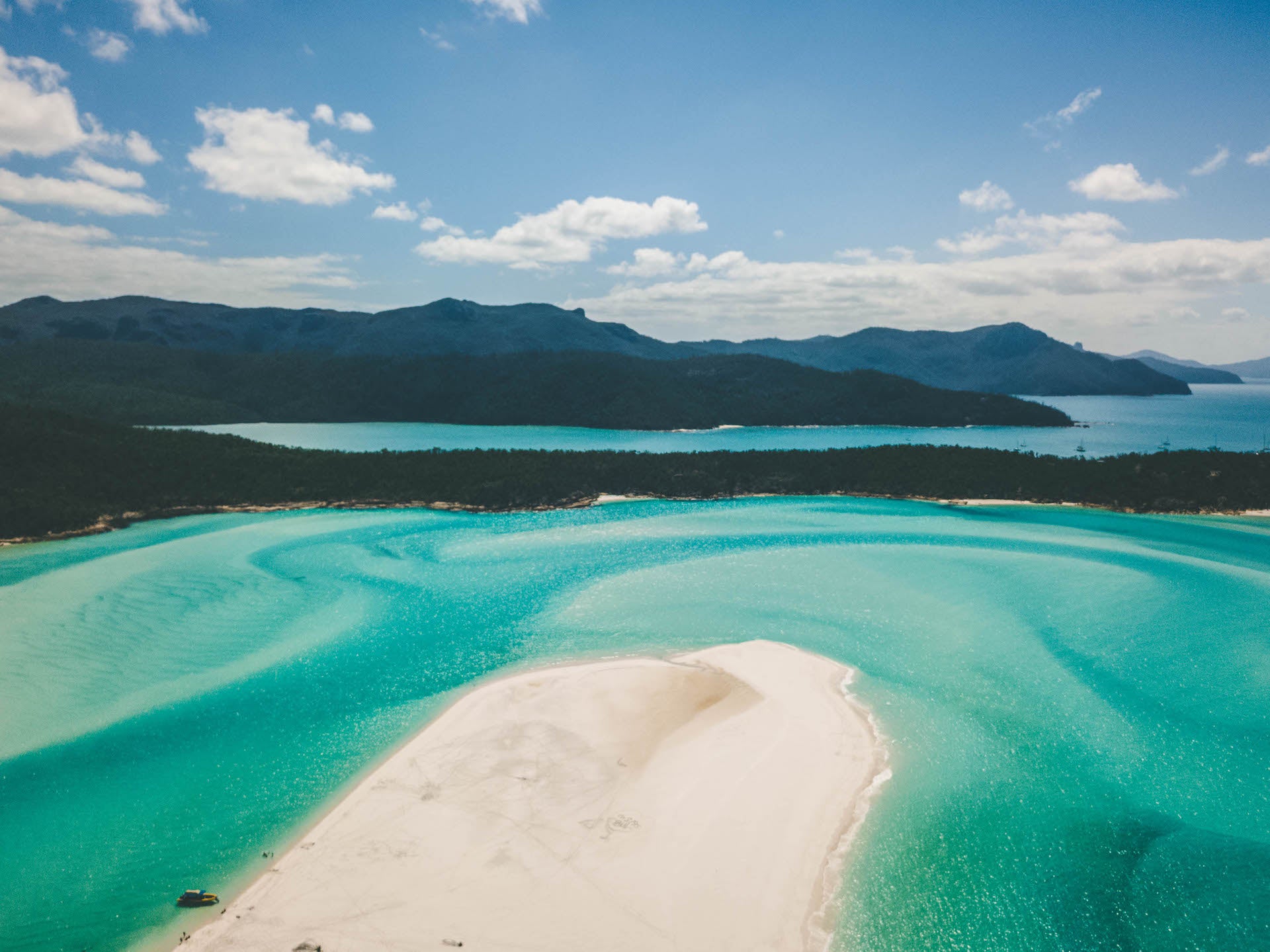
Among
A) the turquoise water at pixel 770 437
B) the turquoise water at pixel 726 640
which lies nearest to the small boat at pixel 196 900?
the turquoise water at pixel 726 640

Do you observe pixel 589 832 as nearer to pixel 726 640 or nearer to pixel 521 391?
pixel 726 640

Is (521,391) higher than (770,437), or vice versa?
(521,391)

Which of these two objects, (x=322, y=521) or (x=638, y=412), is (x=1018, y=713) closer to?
(x=322, y=521)

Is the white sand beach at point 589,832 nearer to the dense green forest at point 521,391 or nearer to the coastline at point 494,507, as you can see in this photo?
the coastline at point 494,507

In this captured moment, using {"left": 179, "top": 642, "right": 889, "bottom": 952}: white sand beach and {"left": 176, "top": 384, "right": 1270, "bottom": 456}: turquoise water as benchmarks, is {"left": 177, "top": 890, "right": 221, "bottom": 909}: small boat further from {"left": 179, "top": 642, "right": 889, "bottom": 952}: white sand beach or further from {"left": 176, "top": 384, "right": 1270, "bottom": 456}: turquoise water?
{"left": 176, "top": 384, "right": 1270, "bottom": 456}: turquoise water

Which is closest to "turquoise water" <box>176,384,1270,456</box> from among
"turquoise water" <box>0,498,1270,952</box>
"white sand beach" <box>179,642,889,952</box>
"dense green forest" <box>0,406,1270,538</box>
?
"dense green forest" <box>0,406,1270,538</box>

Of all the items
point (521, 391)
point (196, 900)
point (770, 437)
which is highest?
point (521, 391)

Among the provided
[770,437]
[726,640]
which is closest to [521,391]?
[770,437]
